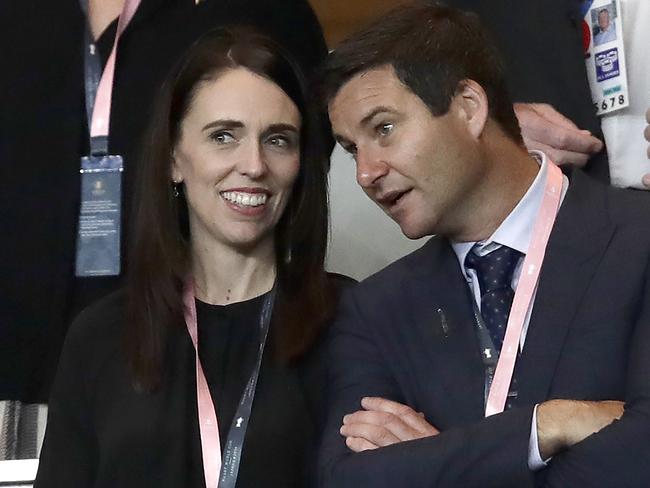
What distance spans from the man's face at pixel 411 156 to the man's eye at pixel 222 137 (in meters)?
0.32

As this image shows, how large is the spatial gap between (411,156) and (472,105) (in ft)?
0.54

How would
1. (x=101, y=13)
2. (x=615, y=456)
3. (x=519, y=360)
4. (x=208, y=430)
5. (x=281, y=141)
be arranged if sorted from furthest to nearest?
(x=101, y=13), (x=281, y=141), (x=208, y=430), (x=519, y=360), (x=615, y=456)

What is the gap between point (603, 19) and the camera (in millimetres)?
2439

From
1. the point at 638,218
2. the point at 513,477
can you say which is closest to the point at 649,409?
the point at 513,477

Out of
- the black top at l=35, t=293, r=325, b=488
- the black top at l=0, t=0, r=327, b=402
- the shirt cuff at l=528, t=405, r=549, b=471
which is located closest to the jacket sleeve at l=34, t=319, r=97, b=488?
the black top at l=35, t=293, r=325, b=488

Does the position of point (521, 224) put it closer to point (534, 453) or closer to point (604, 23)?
point (534, 453)

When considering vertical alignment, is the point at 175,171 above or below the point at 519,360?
above

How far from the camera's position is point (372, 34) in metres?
2.17

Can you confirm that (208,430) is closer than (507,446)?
No

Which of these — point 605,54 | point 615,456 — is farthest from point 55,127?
point 615,456

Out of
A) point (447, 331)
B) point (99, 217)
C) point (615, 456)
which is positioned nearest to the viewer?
point (615, 456)

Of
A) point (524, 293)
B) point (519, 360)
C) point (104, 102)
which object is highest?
point (104, 102)

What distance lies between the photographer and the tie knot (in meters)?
2.06

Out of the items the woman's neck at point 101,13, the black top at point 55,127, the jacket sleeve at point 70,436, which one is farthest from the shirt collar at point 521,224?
the woman's neck at point 101,13
